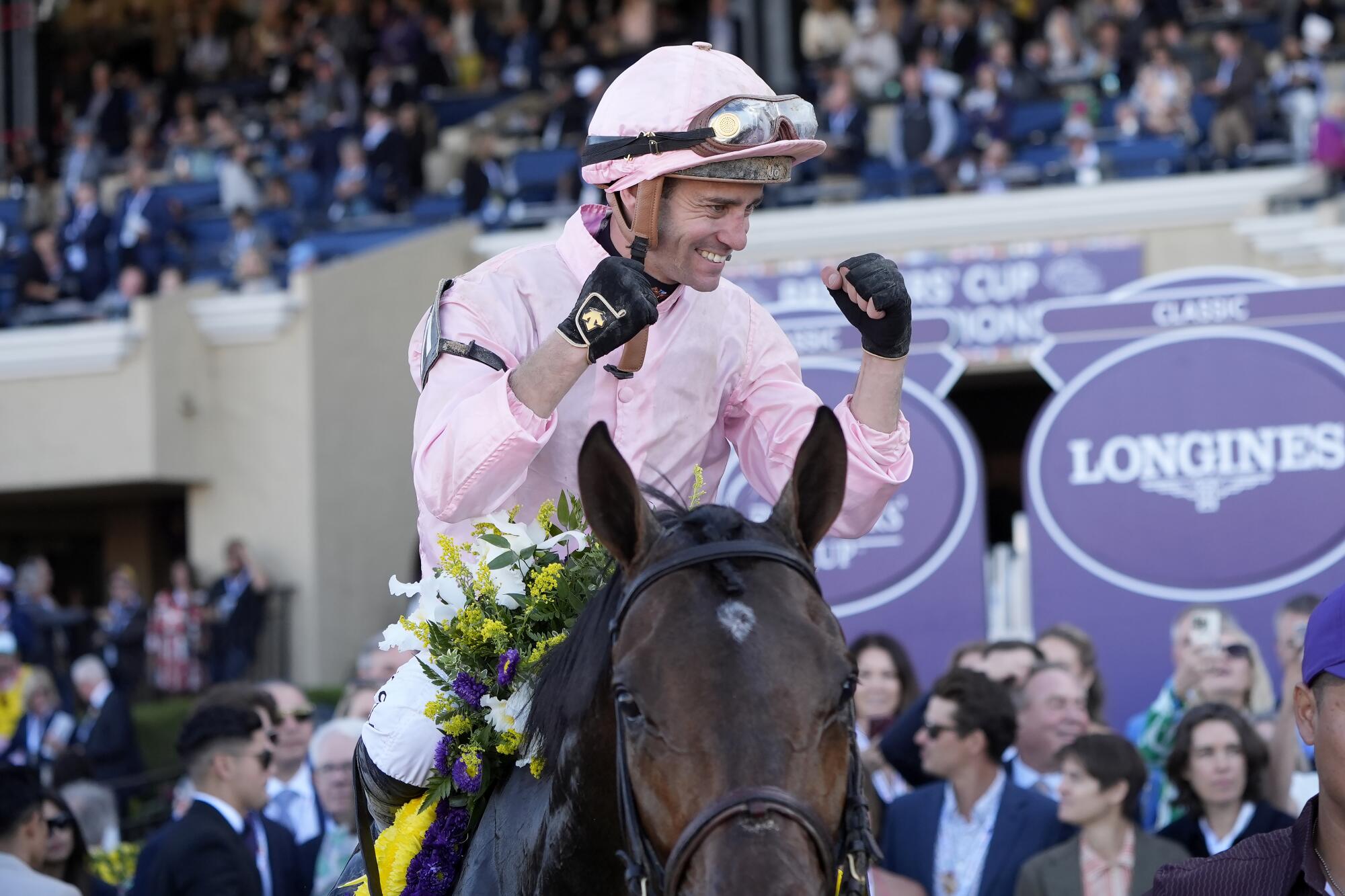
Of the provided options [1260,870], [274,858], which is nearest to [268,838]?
[274,858]

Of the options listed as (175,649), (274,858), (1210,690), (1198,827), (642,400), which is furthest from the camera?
(175,649)

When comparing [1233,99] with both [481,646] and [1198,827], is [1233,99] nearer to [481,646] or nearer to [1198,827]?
[1198,827]

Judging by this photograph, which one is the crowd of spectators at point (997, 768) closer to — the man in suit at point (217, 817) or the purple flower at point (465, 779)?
the man in suit at point (217, 817)

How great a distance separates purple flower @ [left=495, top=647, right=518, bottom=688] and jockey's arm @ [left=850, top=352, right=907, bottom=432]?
700 mm

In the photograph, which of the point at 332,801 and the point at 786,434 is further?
the point at 332,801

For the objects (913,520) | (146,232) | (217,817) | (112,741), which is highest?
(146,232)

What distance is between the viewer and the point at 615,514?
2404 millimetres

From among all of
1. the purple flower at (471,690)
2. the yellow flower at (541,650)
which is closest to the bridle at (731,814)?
the yellow flower at (541,650)

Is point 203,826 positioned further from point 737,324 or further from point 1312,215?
point 1312,215

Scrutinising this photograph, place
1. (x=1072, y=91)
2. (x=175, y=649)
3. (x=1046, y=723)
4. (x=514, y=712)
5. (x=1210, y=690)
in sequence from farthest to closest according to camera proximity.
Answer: (x=1072, y=91)
(x=175, y=649)
(x=1210, y=690)
(x=1046, y=723)
(x=514, y=712)

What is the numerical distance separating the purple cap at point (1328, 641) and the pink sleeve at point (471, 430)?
3.73ft

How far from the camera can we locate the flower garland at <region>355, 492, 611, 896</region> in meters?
2.84

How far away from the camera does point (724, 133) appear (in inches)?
116

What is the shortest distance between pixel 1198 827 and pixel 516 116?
13895 millimetres
